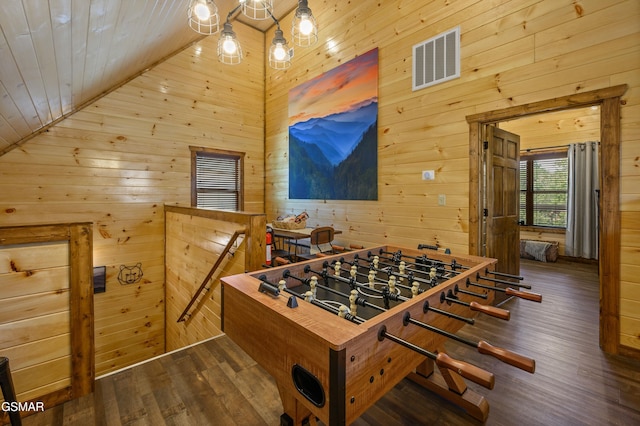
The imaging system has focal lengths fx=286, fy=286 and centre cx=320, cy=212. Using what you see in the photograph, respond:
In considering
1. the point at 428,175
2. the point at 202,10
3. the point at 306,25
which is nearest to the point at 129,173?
the point at 202,10

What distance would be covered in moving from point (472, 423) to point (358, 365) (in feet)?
4.11

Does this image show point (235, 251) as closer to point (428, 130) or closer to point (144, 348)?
point (428, 130)

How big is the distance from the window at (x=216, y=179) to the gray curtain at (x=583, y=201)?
629 cm

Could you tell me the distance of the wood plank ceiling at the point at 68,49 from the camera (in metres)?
1.48

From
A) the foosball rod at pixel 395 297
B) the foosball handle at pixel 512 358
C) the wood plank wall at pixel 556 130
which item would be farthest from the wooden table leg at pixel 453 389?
the wood plank wall at pixel 556 130

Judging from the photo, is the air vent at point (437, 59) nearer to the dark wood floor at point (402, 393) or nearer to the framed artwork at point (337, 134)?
the framed artwork at point (337, 134)

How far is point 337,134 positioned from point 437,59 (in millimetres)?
1689

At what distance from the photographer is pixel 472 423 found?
161 centimetres

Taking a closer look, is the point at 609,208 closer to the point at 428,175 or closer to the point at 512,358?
the point at 428,175

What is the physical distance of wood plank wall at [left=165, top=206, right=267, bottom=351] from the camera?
2543mm

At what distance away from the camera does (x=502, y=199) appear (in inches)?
132

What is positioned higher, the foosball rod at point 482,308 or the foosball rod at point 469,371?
the foosball rod at point 482,308

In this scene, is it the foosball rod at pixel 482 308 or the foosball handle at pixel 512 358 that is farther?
the foosball rod at pixel 482 308

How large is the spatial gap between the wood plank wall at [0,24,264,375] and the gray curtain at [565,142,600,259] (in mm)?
6510
